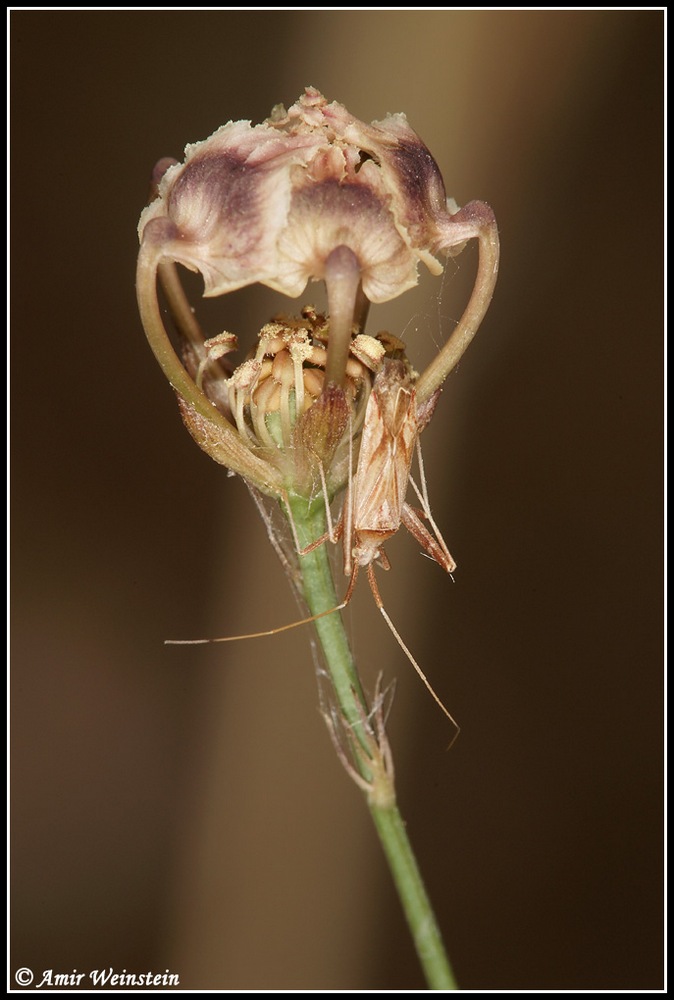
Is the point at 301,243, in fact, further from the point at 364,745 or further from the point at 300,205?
the point at 364,745

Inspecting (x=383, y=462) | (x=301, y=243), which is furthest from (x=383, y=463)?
(x=301, y=243)

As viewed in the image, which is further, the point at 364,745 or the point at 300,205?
the point at 364,745

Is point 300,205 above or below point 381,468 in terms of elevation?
above

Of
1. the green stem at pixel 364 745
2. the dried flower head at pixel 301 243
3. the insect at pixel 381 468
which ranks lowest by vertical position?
the green stem at pixel 364 745

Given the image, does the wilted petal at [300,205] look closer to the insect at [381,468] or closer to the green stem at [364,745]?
the insect at [381,468]

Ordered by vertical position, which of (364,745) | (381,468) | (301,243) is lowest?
(364,745)

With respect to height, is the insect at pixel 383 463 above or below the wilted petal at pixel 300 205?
below

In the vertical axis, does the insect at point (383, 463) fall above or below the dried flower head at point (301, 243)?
below

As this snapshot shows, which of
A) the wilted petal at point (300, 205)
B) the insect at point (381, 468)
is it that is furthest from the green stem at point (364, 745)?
the wilted petal at point (300, 205)
